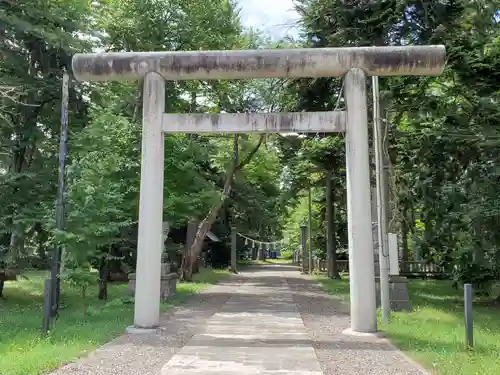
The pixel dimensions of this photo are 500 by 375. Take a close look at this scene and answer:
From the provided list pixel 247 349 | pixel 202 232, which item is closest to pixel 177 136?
pixel 202 232

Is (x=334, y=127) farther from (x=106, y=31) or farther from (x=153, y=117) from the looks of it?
(x=106, y=31)

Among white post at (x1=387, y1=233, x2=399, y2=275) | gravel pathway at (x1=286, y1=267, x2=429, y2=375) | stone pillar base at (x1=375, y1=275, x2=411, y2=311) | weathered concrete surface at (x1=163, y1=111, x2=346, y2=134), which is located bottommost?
gravel pathway at (x1=286, y1=267, x2=429, y2=375)

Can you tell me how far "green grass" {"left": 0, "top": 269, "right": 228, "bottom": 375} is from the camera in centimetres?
732

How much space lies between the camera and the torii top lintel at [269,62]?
10.2 meters

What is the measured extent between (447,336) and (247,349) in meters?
4.02

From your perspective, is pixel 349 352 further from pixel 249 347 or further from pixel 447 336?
pixel 447 336

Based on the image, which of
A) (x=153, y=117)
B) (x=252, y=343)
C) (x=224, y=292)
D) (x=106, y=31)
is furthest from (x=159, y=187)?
(x=106, y=31)

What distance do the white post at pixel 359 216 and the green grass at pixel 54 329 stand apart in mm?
4810

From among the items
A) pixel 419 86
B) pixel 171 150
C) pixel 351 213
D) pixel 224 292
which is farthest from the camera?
pixel 224 292

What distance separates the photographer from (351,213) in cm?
1000

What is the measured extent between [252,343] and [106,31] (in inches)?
631

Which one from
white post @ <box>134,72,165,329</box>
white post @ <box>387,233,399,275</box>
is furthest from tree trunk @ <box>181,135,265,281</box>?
white post @ <box>134,72,165,329</box>

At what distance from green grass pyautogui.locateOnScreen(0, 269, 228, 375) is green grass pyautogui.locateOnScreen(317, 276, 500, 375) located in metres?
5.44

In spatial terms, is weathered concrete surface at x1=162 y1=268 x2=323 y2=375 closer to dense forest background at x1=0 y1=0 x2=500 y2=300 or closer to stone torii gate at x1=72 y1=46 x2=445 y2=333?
stone torii gate at x1=72 y1=46 x2=445 y2=333
